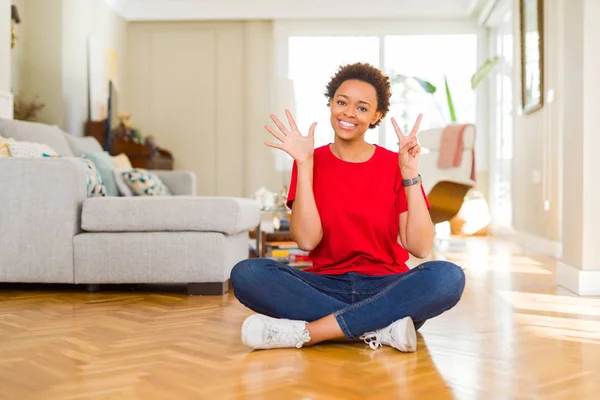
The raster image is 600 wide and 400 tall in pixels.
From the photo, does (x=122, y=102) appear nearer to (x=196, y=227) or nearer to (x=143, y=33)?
(x=143, y=33)

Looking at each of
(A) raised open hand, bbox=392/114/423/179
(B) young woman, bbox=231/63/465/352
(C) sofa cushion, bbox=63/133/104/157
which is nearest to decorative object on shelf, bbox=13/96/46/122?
(C) sofa cushion, bbox=63/133/104/157

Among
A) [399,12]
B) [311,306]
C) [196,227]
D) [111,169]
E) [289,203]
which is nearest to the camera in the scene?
[311,306]

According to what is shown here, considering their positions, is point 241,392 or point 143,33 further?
point 143,33

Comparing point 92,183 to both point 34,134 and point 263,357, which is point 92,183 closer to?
point 34,134

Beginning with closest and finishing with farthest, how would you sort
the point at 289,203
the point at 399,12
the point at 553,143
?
the point at 289,203 < the point at 553,143 < the point at 399,12

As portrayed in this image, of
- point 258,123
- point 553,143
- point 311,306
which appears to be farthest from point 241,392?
point 258,123

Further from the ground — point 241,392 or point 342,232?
point 342,232

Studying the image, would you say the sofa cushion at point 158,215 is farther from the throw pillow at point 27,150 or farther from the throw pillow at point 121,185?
the throw pillow at point 121,185

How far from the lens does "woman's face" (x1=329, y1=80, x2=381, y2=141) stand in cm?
228

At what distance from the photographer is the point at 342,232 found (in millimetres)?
2248

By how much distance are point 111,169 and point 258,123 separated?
4.39m

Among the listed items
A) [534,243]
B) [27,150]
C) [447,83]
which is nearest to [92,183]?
[27,150]

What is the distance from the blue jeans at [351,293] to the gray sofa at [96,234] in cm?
118

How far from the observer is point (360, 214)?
224 cm
